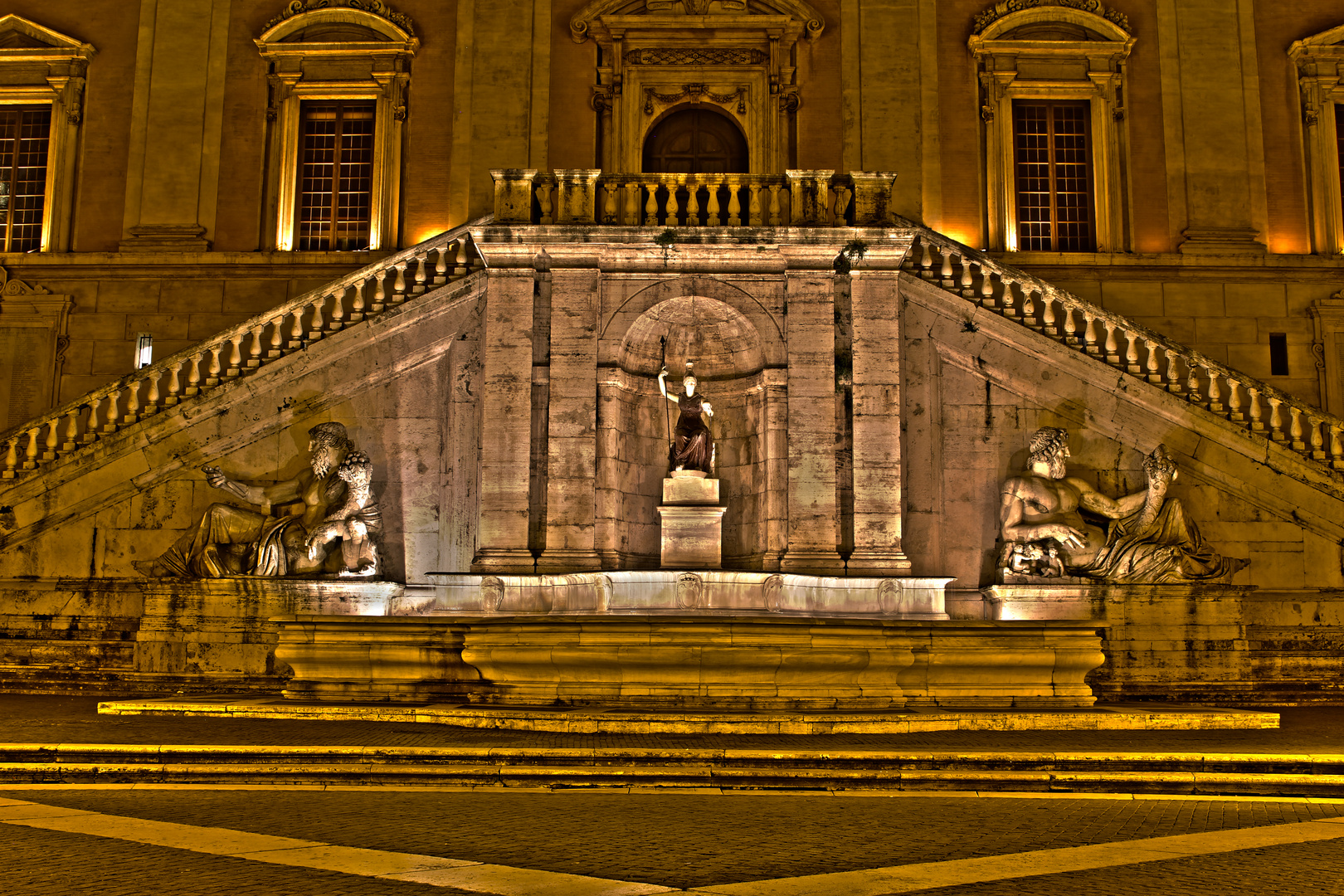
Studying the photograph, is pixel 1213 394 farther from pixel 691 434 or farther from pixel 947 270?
pixel 691 434

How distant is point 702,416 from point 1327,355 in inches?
541

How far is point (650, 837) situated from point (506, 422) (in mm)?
10343

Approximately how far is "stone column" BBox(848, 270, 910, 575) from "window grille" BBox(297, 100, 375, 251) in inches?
474

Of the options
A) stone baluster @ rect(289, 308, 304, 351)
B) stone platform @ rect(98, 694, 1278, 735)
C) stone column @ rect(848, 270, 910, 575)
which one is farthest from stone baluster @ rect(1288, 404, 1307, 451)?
stone baluster @ rect(289, 308, 304, 351)

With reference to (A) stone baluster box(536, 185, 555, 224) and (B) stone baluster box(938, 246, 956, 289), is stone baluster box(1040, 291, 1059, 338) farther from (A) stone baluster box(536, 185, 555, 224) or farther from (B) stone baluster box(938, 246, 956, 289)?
(A) stone baluster box(536, 185, 555, 224)

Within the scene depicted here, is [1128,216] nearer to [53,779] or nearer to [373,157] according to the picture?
[373,157]

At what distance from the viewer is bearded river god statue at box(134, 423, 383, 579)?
16.5 meters

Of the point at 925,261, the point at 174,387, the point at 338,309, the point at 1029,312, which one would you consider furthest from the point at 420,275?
the point at 1029,312

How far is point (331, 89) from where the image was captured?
25.3 meters

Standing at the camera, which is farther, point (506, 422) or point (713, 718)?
point (506, 422)

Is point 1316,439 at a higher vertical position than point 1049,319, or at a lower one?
lower

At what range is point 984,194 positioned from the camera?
80.6ft

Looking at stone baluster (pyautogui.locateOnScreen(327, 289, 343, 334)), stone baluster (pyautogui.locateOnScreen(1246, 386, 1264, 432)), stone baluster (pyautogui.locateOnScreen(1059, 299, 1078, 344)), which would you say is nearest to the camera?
stone baluster (pyautogui.locateOnScreen(1246, 386, 1264, 432))

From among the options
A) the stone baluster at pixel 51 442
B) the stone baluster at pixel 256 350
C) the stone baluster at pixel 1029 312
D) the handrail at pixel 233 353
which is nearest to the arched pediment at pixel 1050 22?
the stone baluster at pixel 1029 312
